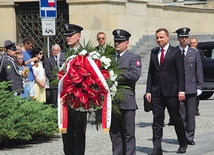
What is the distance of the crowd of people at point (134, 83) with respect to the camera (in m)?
8.55

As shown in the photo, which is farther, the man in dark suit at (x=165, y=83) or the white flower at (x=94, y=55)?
the man in dark suit at (x=165, y=83)

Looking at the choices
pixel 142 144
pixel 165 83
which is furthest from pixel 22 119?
pixel 165 83

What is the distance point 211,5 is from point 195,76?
25.4m

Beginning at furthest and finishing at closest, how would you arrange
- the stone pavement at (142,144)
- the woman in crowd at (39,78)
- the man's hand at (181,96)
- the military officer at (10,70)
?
the woman in crowd at (39,78) → the military officer at (10,70) → the stone pavement at (142,144) → the man's hand at (181,96)

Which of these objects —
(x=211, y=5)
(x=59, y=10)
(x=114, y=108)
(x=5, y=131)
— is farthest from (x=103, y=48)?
(x=211, y=5)

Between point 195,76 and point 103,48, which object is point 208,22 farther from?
point 103,48

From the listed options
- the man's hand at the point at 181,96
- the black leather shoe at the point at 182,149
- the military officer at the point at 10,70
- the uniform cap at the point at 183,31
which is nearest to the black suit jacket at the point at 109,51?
the man's hand at the point at 181,96

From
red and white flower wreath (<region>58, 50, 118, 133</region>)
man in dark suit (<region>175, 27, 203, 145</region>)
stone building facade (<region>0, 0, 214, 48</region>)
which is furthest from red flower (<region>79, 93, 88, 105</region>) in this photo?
stone building facade (<region>0, 0, 214, 48</region>)

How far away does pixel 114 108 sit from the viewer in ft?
28.0

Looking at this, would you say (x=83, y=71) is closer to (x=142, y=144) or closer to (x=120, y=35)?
(x=120, y=35)

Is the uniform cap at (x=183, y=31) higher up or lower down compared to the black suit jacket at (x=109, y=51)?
higher up

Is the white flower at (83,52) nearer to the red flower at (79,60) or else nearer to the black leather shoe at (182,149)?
the red flower at (79,60)

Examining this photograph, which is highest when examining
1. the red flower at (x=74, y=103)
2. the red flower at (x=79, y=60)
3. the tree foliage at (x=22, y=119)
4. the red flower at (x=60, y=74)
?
the red flower at (x=79, y=60)

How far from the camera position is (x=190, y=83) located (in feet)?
37.4
